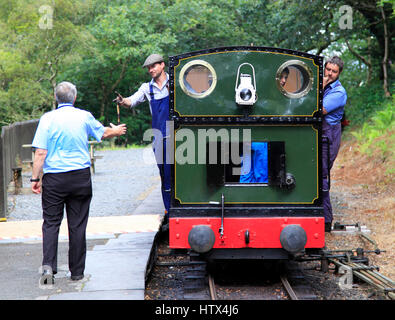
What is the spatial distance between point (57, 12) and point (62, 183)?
2522 cm

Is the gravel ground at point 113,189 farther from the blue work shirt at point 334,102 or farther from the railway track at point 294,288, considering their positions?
the railway track at point 294,288

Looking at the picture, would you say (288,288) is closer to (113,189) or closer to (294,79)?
(294,79)

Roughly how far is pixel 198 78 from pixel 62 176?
5.74ft

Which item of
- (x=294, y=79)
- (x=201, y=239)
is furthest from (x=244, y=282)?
(x=294, y=79)

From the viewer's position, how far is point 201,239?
20.5 ft

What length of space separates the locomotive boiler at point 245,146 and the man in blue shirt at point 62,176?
96 centimetres

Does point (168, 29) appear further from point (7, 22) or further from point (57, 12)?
point (7, 22)

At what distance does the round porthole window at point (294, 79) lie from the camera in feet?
21.3

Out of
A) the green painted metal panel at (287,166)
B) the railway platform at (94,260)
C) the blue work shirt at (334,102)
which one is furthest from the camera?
the blue work shirt at (334,102)

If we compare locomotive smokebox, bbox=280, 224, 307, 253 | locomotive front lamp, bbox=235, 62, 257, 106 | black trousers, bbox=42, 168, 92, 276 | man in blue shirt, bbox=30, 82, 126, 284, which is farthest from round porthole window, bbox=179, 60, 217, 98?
locomotive smokebox, bbox=280, 224, 307, 253

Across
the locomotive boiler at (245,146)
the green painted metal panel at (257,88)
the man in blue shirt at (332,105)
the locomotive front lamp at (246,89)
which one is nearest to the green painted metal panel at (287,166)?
the locomotive boiler at (245,146)

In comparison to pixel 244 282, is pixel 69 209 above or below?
above

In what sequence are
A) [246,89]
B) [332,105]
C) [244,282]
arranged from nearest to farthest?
[246,89], [244,282], [332,105]

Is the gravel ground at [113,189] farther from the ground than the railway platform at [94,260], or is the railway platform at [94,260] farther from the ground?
the gravel ground at [113,189]
